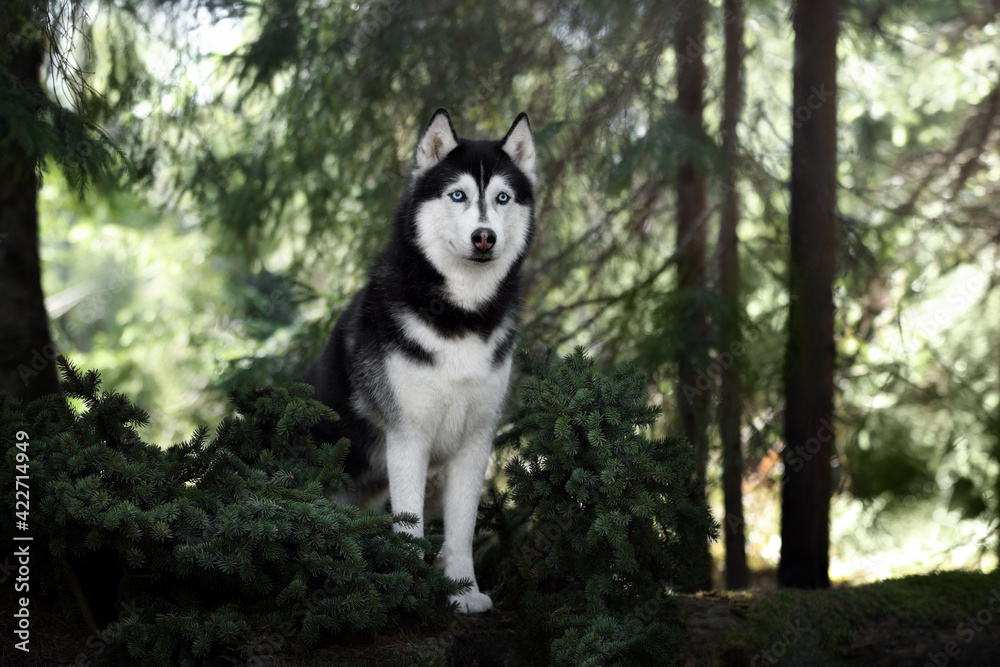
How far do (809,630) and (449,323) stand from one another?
2.67 m

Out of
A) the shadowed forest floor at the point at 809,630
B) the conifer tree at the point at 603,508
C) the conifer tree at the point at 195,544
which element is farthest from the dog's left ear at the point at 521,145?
the shadowed forest floor at the point at 809,630

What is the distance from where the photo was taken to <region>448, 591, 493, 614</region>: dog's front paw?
410 centimetres

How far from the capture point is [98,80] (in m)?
6.17

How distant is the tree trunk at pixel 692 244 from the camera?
5.76 m

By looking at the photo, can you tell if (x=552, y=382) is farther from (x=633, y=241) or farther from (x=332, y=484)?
(x=633, y=241)

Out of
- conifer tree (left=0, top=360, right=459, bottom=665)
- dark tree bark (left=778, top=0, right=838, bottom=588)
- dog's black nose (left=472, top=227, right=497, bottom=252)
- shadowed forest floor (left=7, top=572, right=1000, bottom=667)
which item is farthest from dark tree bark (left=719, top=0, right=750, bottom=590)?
conifer tree (left=0, top=360, right=459, bottom=665)

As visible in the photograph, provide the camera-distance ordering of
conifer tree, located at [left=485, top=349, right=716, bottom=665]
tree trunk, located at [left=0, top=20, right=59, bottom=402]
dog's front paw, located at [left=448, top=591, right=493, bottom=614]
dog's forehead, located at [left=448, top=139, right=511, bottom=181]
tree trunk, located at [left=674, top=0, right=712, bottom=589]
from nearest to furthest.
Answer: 1. conifer tree, located at [left=485, top=349, right=716, bottom=665]
2. dog's forehead, located at [left=448, top=139, right=511, bottom=181]
3. dog's front paw, located at [left=448, top=591, right=493, bottom=614]
4. tree trunk, located at [left=0, top=20, right=59, bottom=402]
5. tree trunk, located at [left=674, top=0, right=712, bottom=589]

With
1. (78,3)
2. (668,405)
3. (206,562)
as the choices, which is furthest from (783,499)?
(78,3)

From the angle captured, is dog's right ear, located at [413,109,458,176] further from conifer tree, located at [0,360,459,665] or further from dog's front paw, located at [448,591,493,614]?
dog's front paw, located at [448,591,493,614]

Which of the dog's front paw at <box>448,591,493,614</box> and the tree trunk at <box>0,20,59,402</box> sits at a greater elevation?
the tree trunk at <box>0,20,59,402</box>

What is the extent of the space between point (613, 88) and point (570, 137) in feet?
2.54

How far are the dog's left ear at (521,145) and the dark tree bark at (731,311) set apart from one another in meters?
1.88

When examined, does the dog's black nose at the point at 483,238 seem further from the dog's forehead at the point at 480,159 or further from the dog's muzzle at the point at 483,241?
the dog's forehead at the point at 480,159

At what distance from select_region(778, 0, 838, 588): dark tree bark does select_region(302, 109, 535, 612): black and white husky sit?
2.43 metres
